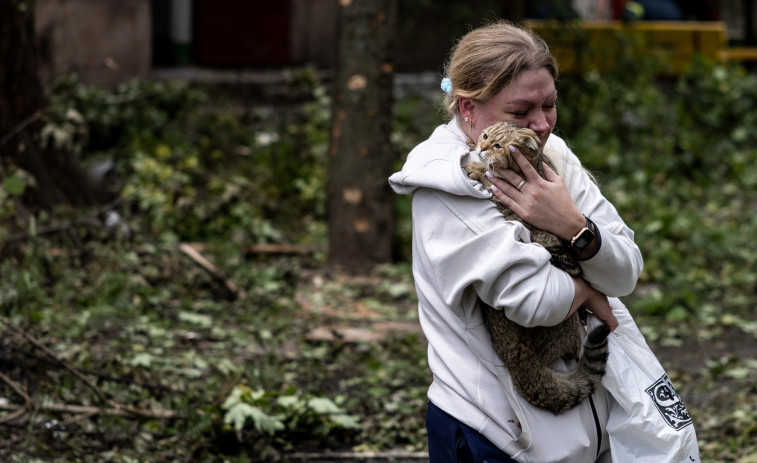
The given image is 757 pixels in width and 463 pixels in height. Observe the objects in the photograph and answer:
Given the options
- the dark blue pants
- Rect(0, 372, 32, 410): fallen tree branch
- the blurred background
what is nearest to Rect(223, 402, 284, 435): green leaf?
Rect(0, 372, 32, 410): fallen tree branch

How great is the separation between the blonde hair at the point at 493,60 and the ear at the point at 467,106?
2 centimetres

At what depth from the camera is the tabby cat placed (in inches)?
89.9

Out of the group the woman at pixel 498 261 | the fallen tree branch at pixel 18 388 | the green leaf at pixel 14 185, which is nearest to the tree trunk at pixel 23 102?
the green leaf at pixel 14 185

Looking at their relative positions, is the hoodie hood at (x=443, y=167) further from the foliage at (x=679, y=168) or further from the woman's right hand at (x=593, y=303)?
the foliage at (x=679, y=168)

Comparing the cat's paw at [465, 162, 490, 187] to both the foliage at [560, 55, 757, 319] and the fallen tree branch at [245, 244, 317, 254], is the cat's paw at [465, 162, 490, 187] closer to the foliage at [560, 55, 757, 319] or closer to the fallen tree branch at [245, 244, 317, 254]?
the foliage at [560, 55, 757, 319]

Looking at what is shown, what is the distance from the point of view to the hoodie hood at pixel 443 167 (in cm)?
221

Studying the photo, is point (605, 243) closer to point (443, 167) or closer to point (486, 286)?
point (486, 286)

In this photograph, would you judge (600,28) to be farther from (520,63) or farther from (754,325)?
(520,63)

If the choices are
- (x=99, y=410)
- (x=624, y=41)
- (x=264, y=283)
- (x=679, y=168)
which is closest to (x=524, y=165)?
(x=99, y=410)

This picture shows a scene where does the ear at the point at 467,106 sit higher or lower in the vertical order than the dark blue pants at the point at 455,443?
higher

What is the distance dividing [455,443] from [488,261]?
1.87 ft

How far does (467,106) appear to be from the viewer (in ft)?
7.86

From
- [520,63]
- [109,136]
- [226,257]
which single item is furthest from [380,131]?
[520,63]

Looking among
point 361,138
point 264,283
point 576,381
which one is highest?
point 576,381
